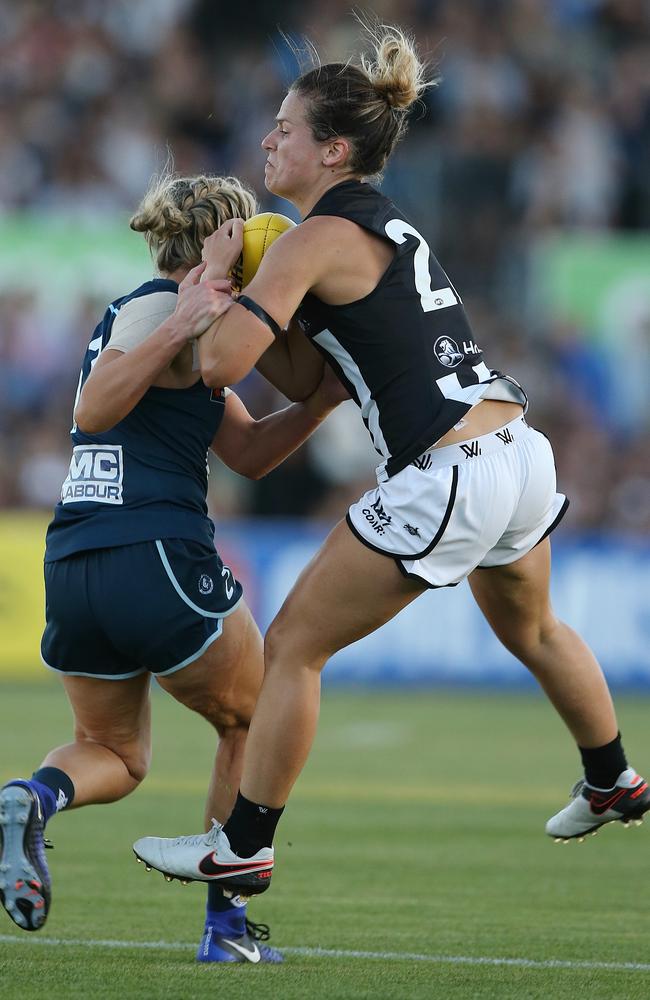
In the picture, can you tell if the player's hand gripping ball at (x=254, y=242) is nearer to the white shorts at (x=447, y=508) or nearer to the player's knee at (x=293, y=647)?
the white shorts at (x=447, y=508)

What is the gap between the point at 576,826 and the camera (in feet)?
17.3

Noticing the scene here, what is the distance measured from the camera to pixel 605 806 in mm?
5219

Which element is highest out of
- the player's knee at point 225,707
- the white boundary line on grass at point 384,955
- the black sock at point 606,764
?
the player's knee at point 225,707

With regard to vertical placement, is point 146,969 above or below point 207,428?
below

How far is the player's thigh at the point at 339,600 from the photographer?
4.44m

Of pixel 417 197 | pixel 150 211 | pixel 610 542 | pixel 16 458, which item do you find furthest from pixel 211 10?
pixel 150 211

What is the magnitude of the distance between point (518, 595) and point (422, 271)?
1.07 meters

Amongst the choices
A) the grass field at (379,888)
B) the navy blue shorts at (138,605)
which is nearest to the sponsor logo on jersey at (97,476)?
the navy blue shorts at (138,605)

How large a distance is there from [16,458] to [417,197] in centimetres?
462

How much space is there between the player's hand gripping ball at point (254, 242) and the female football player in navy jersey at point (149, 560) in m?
0.13

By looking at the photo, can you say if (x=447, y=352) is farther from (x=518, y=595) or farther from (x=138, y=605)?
(x=138, y=605)

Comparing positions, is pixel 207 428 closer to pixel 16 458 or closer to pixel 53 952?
pixel 53 952

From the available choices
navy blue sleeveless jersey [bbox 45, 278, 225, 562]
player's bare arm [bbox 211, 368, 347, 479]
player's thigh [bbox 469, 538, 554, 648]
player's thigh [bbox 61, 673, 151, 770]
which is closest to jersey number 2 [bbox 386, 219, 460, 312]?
player's bare arm [bbox 211, 368, 347, 479]

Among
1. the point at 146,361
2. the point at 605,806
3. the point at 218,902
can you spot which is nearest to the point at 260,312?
the point at 146,361
